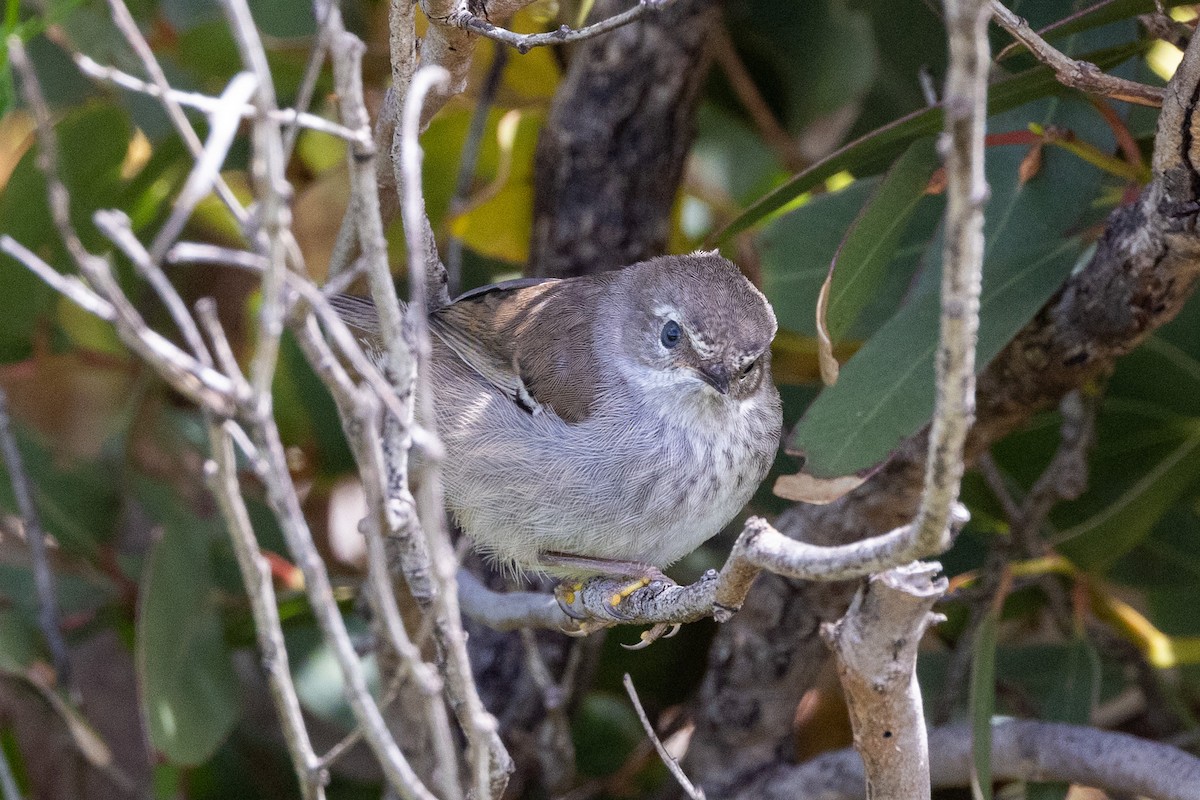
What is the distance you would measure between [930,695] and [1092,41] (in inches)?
71.3

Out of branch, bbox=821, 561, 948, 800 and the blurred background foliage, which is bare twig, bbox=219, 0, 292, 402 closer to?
branch, bbox=821, 561, 948, 800

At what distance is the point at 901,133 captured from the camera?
261 centimetres

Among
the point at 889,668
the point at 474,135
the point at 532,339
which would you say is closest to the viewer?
the point at 889,668

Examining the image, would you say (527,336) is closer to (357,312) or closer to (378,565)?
(357,312)

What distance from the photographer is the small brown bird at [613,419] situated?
2672mm

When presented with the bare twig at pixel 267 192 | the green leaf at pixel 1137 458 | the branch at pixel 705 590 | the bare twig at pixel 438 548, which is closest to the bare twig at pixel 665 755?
the branch at pixel 705 590

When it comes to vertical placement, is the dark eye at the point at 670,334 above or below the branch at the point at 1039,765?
above

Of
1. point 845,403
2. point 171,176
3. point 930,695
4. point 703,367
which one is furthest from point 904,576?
point 171,176

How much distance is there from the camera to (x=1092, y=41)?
2.89m

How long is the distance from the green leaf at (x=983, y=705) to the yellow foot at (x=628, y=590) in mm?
771

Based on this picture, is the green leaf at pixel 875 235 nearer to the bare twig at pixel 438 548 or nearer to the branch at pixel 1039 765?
the bare twig at pixel 438 548

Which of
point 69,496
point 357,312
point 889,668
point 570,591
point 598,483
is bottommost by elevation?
point 69,496

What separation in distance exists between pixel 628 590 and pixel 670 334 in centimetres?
62

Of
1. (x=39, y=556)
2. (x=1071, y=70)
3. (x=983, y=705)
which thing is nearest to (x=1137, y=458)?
(x=983, y=705)
